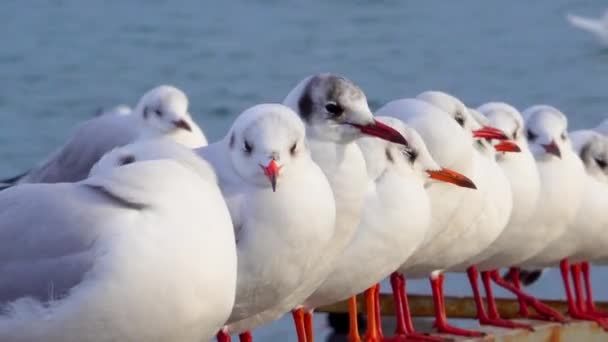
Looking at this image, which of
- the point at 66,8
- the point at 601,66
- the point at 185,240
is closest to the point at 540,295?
the point at 185,240

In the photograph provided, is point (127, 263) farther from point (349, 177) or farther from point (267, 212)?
point (349, 177)

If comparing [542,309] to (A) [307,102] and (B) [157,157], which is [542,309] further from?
(B) [157,157]

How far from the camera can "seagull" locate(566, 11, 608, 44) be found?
2202 cm

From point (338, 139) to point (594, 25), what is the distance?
16.9 m

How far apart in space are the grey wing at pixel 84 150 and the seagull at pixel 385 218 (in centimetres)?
189

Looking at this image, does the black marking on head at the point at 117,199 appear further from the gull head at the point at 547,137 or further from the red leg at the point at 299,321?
the gull head at the point at 547,137

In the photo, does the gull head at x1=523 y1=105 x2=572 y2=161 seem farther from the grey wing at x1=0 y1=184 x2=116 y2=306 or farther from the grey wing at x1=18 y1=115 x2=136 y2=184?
the grey wing at x1=0 y1=184 x2=116 y2=306

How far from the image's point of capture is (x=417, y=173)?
6633 millimetres

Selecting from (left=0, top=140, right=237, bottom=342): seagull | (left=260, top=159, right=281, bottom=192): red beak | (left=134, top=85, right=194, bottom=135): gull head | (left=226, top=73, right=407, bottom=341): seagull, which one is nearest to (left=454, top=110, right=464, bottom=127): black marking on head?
(left=226, top=73, right=407, bottom=341): seagull

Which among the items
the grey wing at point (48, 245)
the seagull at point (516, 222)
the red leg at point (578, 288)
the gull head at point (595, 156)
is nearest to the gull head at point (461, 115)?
the seagull at point (516, 222)

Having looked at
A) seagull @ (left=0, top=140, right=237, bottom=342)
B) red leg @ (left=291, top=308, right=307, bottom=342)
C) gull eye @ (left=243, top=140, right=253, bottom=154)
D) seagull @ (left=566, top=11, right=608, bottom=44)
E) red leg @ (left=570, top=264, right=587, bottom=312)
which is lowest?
seagull @ (left=566, top=11, right=608, bottom=44)

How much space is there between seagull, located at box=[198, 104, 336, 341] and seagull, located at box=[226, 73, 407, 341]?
1.21 ft

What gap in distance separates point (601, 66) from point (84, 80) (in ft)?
18.8

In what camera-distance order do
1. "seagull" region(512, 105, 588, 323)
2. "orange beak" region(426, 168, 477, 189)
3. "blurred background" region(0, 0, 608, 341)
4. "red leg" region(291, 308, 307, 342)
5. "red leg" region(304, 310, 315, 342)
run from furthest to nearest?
1. "blurred background" region(0, 0, 608, 341)
2. "seagull" region(512, 105, 588, 323)
3. "orange beak" region(426, 168, 477, 189)
4. "red leg" region(304, 310, 315, 342)
5. "red leg" region(291, 308, 307, 342)
